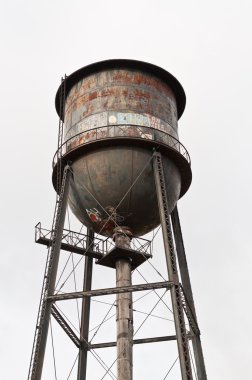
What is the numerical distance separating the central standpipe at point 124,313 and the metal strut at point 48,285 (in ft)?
6.64

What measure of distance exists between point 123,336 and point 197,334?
2505mm

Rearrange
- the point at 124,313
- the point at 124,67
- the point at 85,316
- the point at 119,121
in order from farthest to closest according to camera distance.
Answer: the point at 85,316 → the point at 124,67 → the point at 119,121 → the point at 124,313

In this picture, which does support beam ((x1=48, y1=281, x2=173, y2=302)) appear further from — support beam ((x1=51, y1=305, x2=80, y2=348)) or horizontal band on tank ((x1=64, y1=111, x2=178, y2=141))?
horizontal band on tank ((x1=64, y1=111, x2=178, y2=141))

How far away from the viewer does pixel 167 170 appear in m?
16.6

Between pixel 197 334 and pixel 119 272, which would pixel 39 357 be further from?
pixel 197 334

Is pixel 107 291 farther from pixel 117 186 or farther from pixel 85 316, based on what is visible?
pixel 85 316

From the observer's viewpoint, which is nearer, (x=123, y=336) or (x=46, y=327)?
(x=46, y=327)

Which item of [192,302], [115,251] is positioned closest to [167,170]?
[115,251]

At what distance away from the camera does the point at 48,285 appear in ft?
47.5

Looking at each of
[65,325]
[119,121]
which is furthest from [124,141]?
[65,325]

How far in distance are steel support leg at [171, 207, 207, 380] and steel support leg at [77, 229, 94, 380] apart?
3.00m

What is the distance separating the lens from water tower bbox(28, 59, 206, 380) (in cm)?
1573

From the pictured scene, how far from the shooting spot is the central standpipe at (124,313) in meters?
15.1

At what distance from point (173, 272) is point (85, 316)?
514 cm
